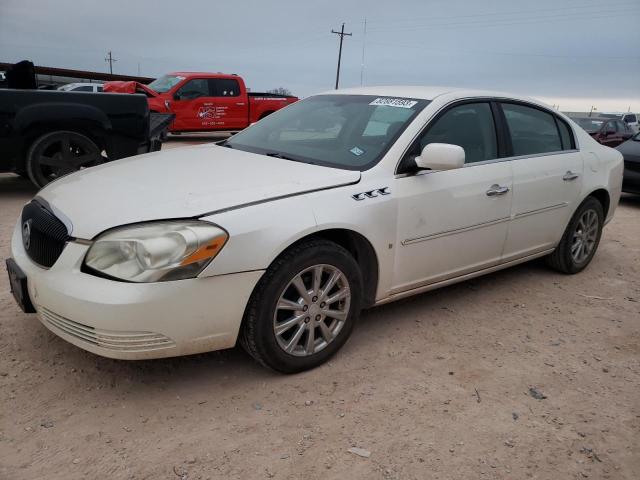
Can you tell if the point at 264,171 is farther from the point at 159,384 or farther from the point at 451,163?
the point at 159,384

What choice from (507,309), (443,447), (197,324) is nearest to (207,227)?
(197,324)

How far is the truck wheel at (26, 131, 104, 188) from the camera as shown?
6.64m

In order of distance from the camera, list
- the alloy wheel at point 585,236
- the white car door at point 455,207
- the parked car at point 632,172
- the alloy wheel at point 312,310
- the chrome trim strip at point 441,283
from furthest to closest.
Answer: the parked car at point 632,172 < the alloy wheel at point 585,236 < the chrome trim strip at point 441,283 < the white car door at point 455,207 < the alloy wheel at point 312,310

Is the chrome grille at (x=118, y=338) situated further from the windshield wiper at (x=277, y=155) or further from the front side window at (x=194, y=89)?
the front side window at (x=194, y=89)

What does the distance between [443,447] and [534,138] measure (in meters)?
2.71

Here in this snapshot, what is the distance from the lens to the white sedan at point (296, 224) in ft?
8.03

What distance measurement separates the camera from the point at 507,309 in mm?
4016

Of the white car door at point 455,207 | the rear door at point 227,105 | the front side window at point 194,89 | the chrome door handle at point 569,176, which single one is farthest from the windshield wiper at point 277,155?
the rear door at point 227,105

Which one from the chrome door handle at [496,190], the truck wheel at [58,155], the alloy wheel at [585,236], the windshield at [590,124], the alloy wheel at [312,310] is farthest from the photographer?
the windshield at [590,124]

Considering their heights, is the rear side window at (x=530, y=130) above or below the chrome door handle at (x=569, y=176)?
above

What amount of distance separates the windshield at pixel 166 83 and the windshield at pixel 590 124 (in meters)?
11.0

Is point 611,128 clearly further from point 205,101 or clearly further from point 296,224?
point 296,224

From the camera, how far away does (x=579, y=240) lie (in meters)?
4.78

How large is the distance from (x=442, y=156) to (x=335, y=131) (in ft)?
2.76
